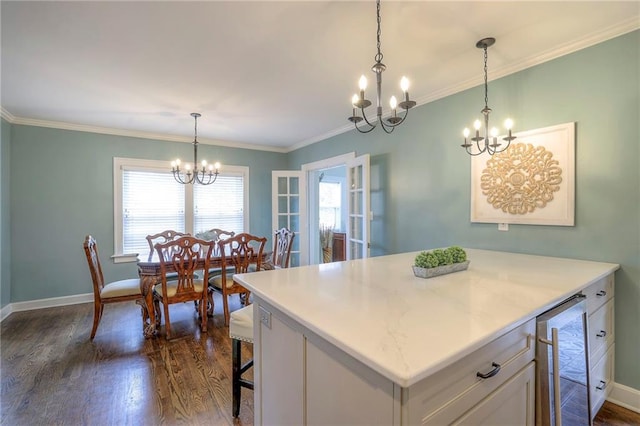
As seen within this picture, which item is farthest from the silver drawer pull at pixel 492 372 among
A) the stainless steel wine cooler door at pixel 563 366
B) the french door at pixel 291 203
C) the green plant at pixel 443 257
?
the french door at pixel 291 203

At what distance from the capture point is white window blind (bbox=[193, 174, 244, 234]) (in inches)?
193

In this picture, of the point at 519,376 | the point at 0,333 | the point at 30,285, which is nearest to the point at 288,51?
the point at 519,376

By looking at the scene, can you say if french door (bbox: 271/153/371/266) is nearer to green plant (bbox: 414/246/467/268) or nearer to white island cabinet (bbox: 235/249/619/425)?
Result: green plant (bbox: 414/246/467/268)

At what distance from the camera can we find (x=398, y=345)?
85cm

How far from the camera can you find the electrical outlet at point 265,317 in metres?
1.37

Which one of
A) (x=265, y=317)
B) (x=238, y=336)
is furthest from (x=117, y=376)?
(x=265, y=317)

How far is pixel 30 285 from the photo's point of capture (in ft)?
12.6

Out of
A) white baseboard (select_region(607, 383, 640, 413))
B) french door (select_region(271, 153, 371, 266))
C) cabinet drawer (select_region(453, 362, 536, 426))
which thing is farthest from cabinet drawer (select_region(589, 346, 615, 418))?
french door (select_region(271, 153, 371, 266))

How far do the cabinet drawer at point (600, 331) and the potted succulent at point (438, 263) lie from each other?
75 cm

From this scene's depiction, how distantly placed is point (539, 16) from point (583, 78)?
2.08 feet

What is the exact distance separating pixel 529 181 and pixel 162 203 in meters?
4.69

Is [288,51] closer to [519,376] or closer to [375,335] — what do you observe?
[375,335]

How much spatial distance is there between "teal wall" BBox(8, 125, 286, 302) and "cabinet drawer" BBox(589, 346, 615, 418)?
16.9 feet

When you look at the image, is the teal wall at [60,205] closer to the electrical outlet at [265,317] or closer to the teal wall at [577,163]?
the electrical outlet at [265,317]
